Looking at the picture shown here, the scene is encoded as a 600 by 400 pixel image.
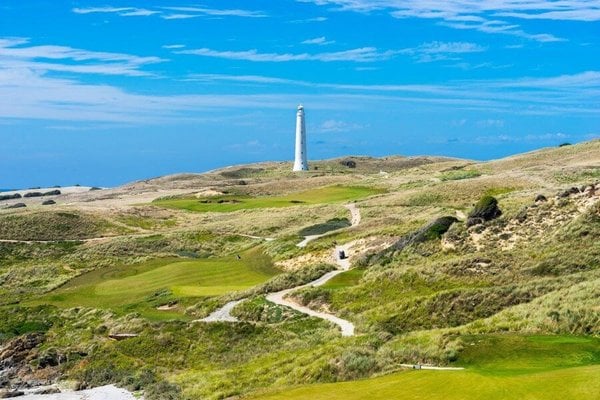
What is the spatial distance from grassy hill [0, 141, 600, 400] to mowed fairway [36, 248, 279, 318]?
0.25 metres

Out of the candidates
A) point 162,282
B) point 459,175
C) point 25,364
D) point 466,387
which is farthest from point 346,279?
point 459,175

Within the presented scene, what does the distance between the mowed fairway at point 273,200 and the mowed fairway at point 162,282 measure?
4109 cm

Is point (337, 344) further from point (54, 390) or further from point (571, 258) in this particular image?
point (571, 258)

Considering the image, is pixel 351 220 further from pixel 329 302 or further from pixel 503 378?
pixel 503 378

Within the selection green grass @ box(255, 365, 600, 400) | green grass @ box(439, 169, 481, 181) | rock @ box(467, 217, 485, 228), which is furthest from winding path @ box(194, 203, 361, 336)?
green grass @ box(439, 169, 481, 181)

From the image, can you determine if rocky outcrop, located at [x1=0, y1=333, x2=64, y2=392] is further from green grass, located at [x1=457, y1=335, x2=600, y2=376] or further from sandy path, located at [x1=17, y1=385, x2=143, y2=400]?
green grass, located at [x1=457, y1=335, x2=600, y2=376]

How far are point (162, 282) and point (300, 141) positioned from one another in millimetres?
114653

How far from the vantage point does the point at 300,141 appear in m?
170

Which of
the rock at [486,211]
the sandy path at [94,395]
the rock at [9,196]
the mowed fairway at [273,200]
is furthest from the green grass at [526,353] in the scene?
the rock at [9,196]

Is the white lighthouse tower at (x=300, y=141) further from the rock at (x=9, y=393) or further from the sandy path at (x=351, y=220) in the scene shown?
the rock at (x=9, y=393)

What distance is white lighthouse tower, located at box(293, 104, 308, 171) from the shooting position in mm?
167375

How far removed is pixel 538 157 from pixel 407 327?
105 meters

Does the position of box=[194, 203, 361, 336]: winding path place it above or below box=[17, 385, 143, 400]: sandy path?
above

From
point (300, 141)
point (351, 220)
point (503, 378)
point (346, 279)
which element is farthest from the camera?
point (300, 141)
